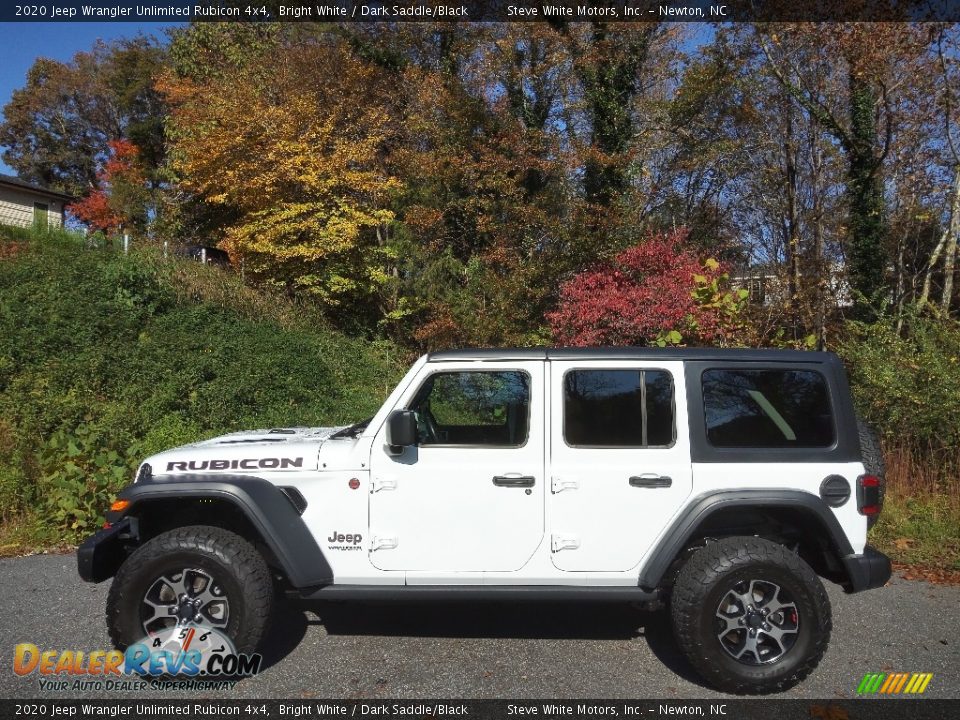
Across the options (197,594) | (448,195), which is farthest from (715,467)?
(448,195)

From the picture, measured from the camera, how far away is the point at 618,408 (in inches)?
149

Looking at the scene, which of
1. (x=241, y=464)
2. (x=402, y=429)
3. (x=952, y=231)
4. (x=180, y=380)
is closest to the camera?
(x=402, y=429)

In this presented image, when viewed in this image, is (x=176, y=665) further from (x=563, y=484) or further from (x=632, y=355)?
(x=632, y=355)

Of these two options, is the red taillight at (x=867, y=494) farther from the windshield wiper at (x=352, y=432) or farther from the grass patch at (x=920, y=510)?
the windshield wiper at (x=352, y=432)

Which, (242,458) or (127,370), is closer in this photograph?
(242,458)

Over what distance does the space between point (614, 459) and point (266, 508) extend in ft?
6.08

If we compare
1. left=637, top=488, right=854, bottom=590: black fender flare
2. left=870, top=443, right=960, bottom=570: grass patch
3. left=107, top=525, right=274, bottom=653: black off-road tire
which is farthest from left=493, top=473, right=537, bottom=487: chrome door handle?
left=870, top=443, right=960, bottom=570: grass patch

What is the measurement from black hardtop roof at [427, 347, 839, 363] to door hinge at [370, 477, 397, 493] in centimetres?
70

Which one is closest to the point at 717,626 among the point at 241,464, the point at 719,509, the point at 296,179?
the point at 719,509

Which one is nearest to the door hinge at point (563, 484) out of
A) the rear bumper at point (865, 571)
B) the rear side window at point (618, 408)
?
the rear side window at point (618, 408)

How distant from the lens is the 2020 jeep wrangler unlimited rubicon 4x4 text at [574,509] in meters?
3.56

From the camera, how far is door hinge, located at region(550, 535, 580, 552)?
12.0ft

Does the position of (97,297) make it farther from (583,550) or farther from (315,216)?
(583,550)

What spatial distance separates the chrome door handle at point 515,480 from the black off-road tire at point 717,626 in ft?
3.08
